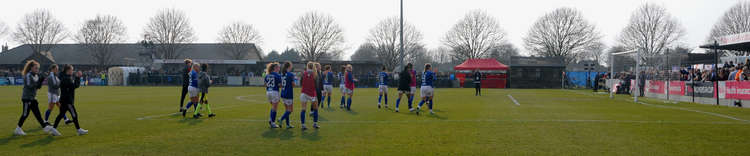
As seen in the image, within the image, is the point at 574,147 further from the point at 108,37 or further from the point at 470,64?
the point at 108,37

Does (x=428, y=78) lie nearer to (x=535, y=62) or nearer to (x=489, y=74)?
(x=489, y=74)

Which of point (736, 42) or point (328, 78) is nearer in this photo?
point (328, 78)

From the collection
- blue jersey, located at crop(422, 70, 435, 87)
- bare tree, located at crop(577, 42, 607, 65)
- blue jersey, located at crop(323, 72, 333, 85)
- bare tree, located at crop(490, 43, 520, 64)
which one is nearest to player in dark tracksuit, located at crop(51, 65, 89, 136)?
blue jersey, located at crop(323, 72, 333, 85)

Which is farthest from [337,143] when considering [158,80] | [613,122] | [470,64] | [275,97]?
[158,80]

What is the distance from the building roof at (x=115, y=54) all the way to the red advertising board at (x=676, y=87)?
2439 inches

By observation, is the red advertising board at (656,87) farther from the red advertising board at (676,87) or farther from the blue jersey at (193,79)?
the blue jersey at (193,79)

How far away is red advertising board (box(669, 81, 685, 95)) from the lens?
22.6m

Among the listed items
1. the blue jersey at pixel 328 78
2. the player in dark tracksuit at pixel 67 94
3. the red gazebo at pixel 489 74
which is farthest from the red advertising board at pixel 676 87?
the player in dark tracksuit at pixel 67 94

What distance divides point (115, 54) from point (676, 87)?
258ft

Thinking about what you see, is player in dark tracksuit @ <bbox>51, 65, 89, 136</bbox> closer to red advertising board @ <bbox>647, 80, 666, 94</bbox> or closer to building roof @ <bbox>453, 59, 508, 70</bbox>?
→ red advertising board @ <bbox>647, 80, 666, 94</bbox>

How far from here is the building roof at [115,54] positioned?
7769 centimetres

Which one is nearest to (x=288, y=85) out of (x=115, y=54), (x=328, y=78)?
(x=328, y=78)

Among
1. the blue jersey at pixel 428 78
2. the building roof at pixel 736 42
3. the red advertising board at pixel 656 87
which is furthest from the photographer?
the building roof at pixel 736 42

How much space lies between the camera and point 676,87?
2328 centimetres
